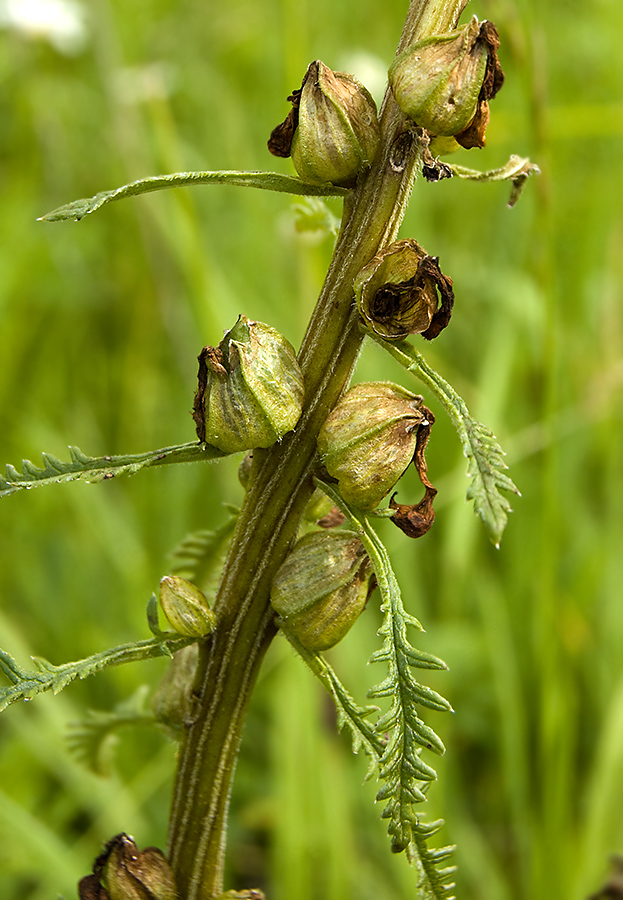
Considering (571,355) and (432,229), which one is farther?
(432,229)

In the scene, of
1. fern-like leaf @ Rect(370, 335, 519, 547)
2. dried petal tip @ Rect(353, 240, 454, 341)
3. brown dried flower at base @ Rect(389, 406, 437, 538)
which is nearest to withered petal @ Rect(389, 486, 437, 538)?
brown dried flower at base @ Rect(389, 406, 437, 538)

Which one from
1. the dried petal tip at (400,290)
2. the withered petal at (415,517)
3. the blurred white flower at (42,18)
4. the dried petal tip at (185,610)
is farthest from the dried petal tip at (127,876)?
the blurred white flower at (42,18)

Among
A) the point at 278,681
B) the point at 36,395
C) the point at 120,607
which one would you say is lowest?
the point at 278,681

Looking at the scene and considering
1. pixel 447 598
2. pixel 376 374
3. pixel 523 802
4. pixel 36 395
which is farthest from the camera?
pixel 36 395

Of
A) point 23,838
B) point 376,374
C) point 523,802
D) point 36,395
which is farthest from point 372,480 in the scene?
point 36,395

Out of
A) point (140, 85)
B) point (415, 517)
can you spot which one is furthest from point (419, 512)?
point (140, 85)

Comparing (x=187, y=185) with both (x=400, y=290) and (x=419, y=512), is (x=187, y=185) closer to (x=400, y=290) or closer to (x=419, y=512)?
(x=400, y=290)

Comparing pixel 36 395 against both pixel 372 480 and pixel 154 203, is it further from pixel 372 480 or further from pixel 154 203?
pixel 372 480
